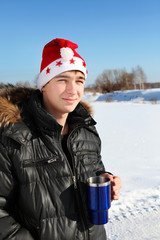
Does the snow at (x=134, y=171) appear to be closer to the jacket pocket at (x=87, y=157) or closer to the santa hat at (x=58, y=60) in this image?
the jacket pocket at (x=87, y=157)

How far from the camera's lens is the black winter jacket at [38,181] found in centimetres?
116

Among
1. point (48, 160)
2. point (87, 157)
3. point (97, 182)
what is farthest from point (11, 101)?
point (97, 182)

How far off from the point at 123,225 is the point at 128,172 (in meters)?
1.35

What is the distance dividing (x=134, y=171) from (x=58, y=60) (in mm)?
2735

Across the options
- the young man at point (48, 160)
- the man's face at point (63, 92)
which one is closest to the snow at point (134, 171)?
the young man at point (48, 160)

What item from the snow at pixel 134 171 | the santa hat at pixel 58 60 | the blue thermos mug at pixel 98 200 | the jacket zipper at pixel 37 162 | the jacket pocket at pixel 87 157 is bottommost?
the snow at pixel 134 171

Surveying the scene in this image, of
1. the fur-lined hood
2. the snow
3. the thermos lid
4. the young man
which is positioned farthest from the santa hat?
the snow

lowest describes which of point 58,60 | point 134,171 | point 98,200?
point 134,171

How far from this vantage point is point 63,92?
1327 mm

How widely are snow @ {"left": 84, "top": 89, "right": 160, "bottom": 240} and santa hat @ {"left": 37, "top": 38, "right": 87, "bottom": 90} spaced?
167 centimetres

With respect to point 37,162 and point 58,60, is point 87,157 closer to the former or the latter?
point 37,162

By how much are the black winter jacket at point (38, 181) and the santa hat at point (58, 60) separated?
0.54 feet

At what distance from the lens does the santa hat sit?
1386 millimetres

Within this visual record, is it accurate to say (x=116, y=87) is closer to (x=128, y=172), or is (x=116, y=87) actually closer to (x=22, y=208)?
(x=128, y=172)
